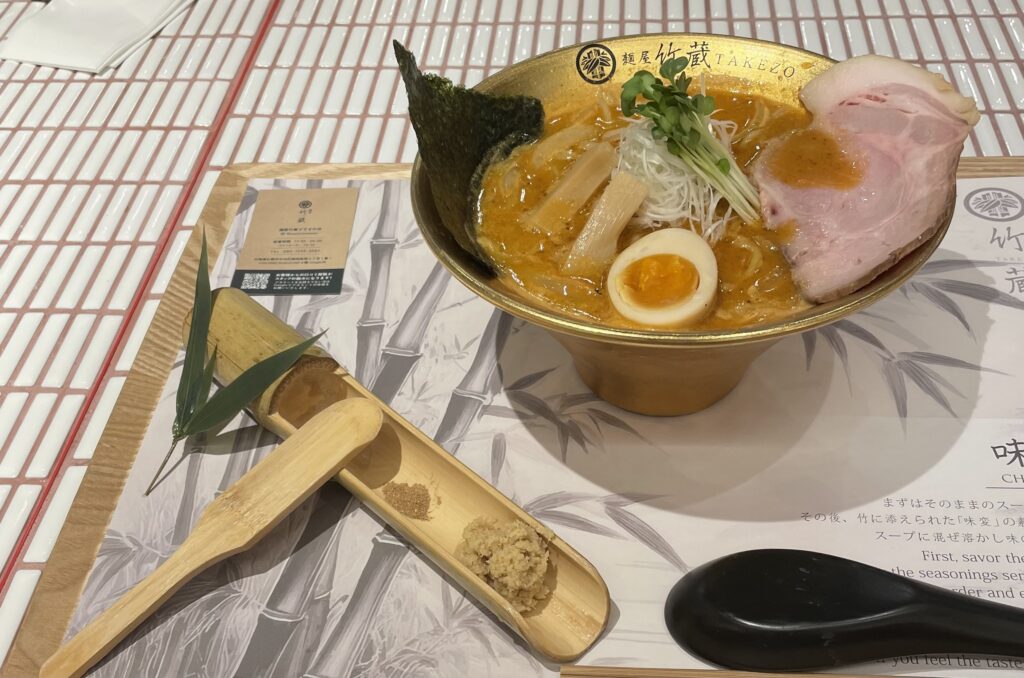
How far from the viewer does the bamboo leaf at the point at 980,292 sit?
1627 mm

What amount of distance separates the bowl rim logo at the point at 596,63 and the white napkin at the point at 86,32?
1.95 metres

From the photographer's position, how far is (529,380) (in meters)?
1.60

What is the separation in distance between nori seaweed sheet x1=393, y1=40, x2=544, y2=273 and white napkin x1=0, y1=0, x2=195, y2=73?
1.86 m

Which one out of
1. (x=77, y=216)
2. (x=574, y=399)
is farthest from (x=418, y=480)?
(x=77, y=216)

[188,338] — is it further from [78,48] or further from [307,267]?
[78,48]

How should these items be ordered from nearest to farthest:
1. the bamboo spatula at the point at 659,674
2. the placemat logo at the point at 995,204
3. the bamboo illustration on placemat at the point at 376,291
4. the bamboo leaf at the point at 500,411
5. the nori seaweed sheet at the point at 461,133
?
1. the bamboo spatula at the point at 659,674
2. the nori seaweed sheet at the point at 461,133
3. the bamboo leaf at the point at 500,411
4. the bamboo illustration on placemat at the point at 376,291
5. the placemat logo at the point at 995,204

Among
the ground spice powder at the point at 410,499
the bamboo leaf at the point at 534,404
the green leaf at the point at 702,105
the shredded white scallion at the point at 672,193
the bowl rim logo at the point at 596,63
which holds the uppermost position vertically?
the green leaf at the point at 702,105

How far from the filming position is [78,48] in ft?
8.71

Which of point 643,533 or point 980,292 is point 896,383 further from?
point 643,533

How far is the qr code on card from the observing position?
1.80m

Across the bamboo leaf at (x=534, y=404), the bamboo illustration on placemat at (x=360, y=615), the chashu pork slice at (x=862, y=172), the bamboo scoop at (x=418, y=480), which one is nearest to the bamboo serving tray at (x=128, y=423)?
the bamboo scoop at (x=418, y=480)

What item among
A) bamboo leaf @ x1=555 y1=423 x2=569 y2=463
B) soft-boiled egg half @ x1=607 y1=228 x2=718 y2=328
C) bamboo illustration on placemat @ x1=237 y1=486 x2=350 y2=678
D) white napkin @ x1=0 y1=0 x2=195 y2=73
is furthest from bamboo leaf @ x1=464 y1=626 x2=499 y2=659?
white napkin @ x1=0 y1=0 x2=195 y2=73

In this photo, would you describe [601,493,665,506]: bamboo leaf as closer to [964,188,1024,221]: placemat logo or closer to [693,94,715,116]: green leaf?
[693,94,715,116]: green leaf

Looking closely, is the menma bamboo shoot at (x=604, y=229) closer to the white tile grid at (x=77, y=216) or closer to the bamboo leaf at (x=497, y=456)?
the bamboo leaf at (x=497, y=456)
